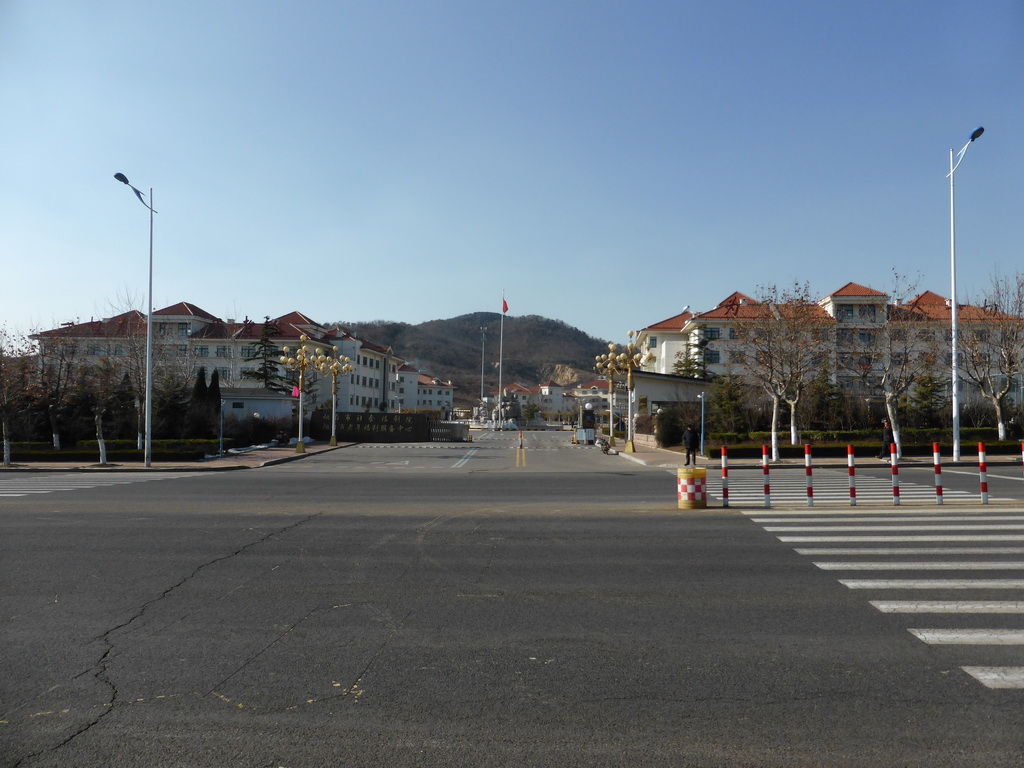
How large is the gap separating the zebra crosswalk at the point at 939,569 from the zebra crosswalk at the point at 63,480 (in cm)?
1804

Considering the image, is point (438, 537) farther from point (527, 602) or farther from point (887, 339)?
point (887, 339)

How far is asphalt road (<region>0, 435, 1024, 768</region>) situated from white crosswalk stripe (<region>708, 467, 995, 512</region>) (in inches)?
142

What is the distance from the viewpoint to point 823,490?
60.7ft

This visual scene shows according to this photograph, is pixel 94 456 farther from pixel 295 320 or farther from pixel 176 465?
pixel 295 320

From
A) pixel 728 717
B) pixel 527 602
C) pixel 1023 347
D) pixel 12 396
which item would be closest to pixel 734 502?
pixel 527 602

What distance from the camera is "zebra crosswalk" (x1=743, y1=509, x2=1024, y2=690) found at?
19.7ft

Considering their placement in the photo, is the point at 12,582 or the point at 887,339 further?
the point at 887,339

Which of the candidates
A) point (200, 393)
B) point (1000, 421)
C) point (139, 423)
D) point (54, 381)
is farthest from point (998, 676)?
point (200, 393)

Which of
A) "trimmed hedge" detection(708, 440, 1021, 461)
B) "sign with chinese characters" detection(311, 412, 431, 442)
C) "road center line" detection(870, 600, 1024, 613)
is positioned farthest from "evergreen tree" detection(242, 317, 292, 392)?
"road center line" detection(870, 600, 1024, 613)

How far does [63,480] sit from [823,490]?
22.8 metres

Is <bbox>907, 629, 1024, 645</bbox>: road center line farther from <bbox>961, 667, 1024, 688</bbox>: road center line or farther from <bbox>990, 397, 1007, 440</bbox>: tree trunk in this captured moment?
<bbox>990, 397, 1007, 440</bbox>: tree trunk

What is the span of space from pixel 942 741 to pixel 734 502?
38.1 ft

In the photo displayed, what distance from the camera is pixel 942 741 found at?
4227mm

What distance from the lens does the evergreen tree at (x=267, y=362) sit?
7000cm
